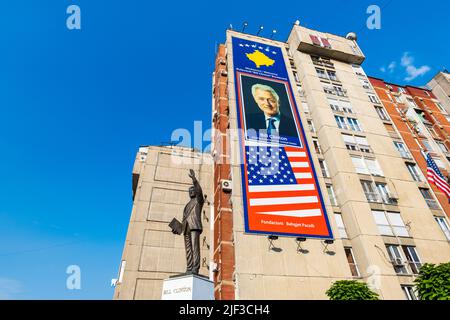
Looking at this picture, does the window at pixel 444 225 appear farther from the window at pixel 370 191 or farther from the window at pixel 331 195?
the window at pixel 331 195

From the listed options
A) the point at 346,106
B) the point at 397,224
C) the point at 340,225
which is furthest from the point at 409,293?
the point at 346,106

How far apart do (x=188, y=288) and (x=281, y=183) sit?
14418mm

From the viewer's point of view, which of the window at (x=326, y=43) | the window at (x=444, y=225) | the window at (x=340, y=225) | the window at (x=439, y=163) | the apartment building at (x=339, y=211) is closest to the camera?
the apartment building at (x=339, y=211)

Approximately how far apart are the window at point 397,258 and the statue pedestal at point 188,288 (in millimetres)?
17038

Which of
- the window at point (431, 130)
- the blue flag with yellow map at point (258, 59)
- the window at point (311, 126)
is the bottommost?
the window at point (311, 126)

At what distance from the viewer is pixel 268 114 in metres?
28.1

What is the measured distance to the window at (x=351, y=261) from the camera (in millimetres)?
21109

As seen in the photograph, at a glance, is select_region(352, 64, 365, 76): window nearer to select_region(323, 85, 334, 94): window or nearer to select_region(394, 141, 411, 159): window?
select_region(323, 85, 334, 94): window

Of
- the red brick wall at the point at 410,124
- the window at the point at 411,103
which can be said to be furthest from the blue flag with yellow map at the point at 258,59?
the window at the point at 411,103

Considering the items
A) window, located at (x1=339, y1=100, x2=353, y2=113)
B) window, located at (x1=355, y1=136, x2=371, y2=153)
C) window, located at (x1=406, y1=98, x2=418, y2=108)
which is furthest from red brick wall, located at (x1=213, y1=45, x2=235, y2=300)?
window, located at (x1=406, y1=98, x2=418, y2=108)

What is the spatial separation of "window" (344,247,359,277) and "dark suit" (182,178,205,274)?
49.4 feet

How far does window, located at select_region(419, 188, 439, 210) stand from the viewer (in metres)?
26.6

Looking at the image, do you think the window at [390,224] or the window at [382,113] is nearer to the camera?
the window at [390,224]
